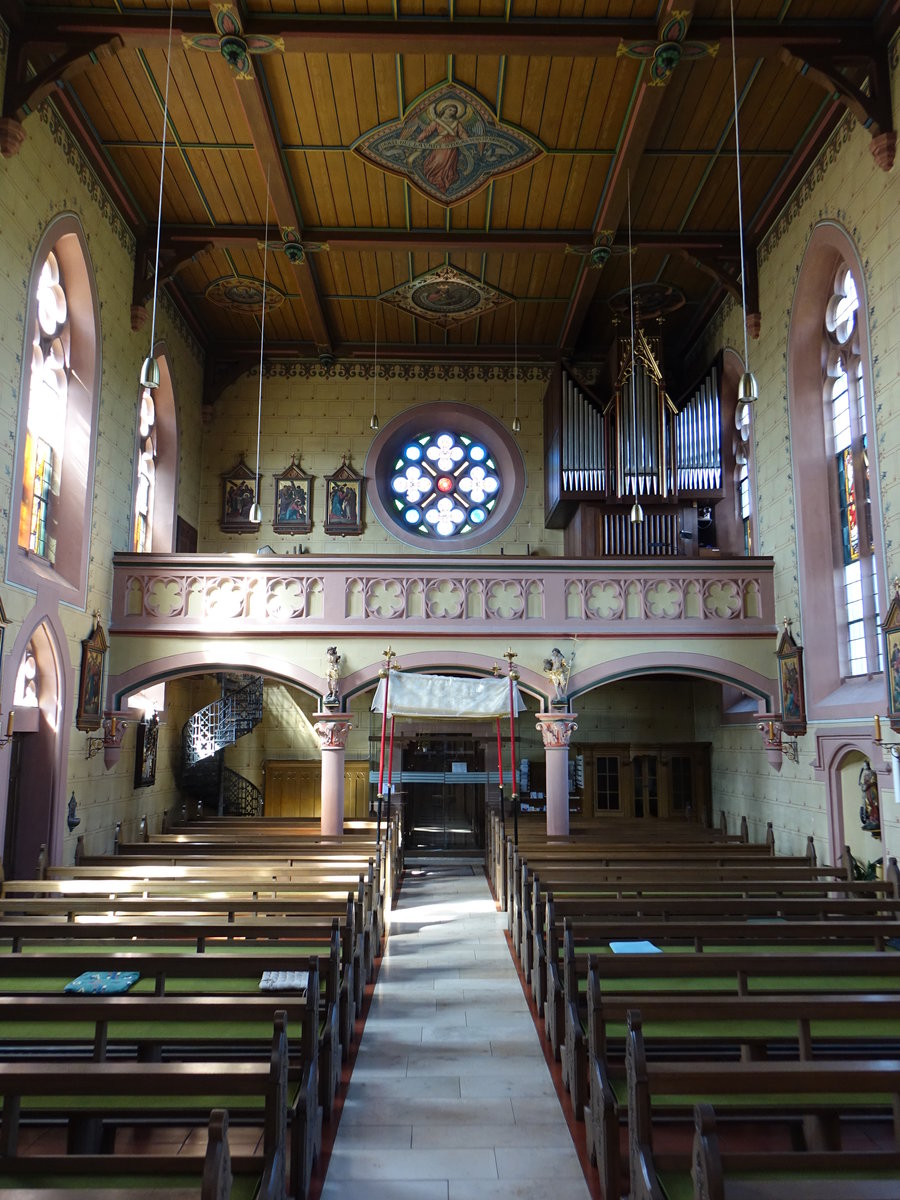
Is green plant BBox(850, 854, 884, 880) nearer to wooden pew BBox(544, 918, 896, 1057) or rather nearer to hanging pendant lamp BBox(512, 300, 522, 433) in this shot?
wooden pew BBox(544, 918, 896, 1057)

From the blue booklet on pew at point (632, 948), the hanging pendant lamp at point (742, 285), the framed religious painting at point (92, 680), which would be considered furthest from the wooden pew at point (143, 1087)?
the framed religious painting at point (92, 680)

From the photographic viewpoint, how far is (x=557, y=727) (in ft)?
44.5

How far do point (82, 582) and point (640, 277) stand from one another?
424 inches

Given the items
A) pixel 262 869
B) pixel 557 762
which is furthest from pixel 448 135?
pixel 262 869

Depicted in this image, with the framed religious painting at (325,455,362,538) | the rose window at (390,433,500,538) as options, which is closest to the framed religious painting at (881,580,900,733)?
the rose window at (390,433,500,538)

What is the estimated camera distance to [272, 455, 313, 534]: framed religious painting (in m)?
18.3

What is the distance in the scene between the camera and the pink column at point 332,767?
13.4m

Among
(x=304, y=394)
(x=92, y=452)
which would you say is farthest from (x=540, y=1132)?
(x=304, y=394)

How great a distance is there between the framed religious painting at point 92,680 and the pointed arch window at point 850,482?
10251 mm

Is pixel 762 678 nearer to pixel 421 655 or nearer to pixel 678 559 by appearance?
pixel 678 559

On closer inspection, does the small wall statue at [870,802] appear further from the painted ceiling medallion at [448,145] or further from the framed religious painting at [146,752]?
the framed religious painting at [146,752]

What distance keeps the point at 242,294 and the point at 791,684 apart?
38.4ft

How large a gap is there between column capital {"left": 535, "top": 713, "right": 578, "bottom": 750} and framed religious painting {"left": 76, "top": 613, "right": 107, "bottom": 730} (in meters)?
6.49

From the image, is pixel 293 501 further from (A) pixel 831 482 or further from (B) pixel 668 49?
(B) pixel 668 49
